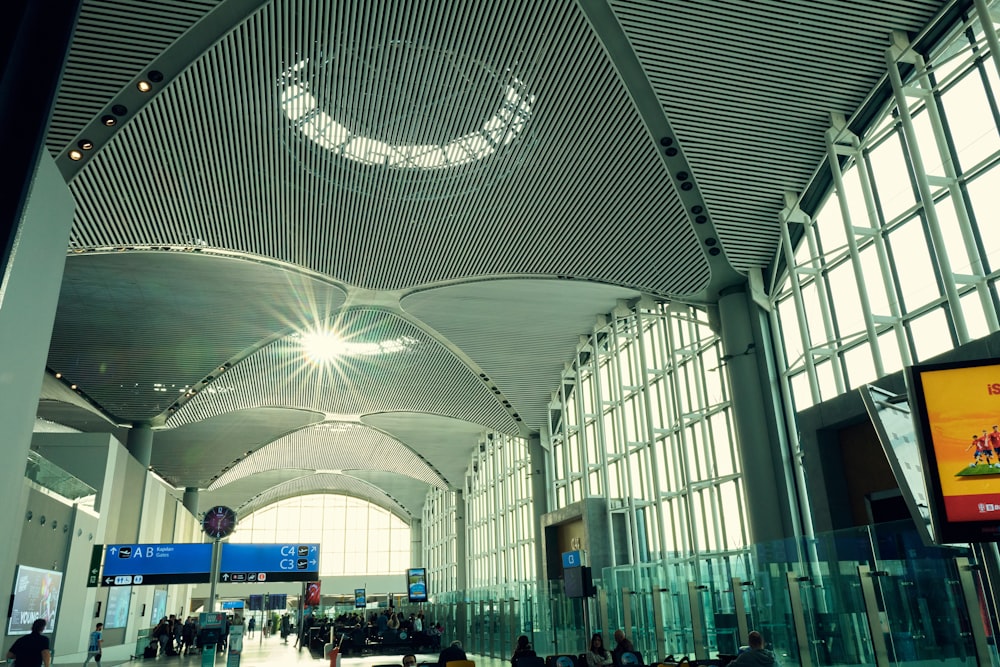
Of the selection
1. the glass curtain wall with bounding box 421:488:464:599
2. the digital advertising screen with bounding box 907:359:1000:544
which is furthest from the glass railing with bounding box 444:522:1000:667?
the glass curtain wall with bounding box 421:488:464:599

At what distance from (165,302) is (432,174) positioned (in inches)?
410

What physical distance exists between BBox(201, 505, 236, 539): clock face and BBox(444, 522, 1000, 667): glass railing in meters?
14.0

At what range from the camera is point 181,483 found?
140 feet

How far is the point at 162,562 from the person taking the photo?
20266 mm

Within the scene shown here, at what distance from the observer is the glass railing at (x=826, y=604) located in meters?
5.69

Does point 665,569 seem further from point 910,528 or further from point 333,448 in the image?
point 333,448

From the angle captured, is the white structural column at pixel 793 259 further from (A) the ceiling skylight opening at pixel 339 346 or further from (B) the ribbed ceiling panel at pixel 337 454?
(B) the ribbed ceiling panel at pixel 337 454

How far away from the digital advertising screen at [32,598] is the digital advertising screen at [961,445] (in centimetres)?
1476

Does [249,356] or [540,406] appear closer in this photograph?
[249,356]

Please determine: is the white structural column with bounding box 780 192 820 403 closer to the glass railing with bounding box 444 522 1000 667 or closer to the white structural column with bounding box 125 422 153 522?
the glass railing with bounding box 444 522 1000 667

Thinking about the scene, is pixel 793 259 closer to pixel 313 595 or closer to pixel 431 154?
pixel 431 154

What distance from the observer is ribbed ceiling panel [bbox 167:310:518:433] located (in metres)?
24.9

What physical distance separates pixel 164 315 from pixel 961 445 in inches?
858

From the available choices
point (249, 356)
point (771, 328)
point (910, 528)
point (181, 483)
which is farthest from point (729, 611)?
point (181, 483)
